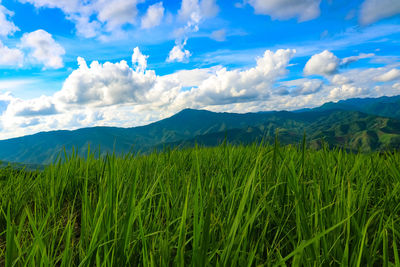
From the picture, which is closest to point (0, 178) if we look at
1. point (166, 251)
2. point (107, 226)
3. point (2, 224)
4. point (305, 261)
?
point (2, 224)

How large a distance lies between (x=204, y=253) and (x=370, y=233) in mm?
1280

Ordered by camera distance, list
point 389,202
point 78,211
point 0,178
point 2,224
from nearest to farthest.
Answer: point 389,202, point 2,224, point 78,211, point 0,178

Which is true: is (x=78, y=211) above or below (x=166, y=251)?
below

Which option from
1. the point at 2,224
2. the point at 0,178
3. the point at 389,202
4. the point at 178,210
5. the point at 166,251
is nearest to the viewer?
the point at 166,251

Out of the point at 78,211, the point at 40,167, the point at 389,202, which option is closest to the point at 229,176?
the point at 389,202

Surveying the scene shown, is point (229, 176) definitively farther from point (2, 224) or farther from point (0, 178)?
point (0, 178)

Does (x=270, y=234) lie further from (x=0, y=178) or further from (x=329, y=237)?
(x=0, y=178)

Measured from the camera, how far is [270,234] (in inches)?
62.9

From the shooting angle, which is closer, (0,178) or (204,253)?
(204,253)

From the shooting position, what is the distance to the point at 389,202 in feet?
6.00

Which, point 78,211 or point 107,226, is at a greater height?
point 107,226

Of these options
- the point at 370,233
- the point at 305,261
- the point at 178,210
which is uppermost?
the point at 178,210

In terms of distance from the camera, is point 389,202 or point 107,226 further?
point 389,202

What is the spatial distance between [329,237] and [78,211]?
2122 mm
